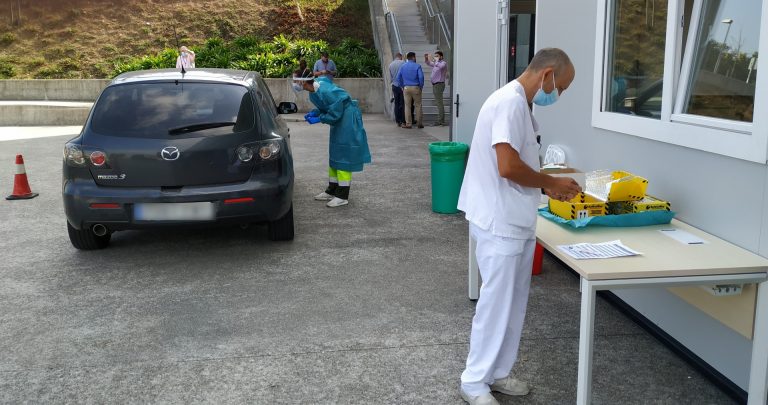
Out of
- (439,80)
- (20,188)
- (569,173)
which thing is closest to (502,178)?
(569,173)

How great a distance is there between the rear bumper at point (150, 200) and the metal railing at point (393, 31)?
14881 millimetres

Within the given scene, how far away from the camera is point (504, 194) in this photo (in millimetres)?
3230

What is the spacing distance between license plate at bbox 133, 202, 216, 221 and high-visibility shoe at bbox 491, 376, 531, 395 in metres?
3.00

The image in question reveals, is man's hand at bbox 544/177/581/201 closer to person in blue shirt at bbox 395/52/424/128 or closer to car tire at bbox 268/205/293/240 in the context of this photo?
car tire at bbox 268/205/293/240

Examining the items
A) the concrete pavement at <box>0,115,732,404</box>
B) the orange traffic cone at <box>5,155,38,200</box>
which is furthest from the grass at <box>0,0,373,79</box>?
the concrete pavement at <box>0,115,732,404</box>

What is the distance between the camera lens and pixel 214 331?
448 cm

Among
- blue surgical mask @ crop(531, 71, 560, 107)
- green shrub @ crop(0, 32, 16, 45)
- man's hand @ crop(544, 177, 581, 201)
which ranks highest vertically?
green shrub @ crop(0, 32, 16, 45)

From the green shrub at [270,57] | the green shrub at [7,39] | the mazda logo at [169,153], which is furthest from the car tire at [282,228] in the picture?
the green shrub at [7,39]

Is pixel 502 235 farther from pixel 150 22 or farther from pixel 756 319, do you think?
pixel 150 22

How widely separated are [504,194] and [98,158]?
3800 mm

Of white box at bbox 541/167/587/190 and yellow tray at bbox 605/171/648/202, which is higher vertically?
yellow tray at bbox 605/171/648/202

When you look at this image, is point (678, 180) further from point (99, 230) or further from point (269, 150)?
point (99, 230)

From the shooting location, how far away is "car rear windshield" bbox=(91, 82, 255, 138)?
18.7ft

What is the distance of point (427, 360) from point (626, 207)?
4.90ft
